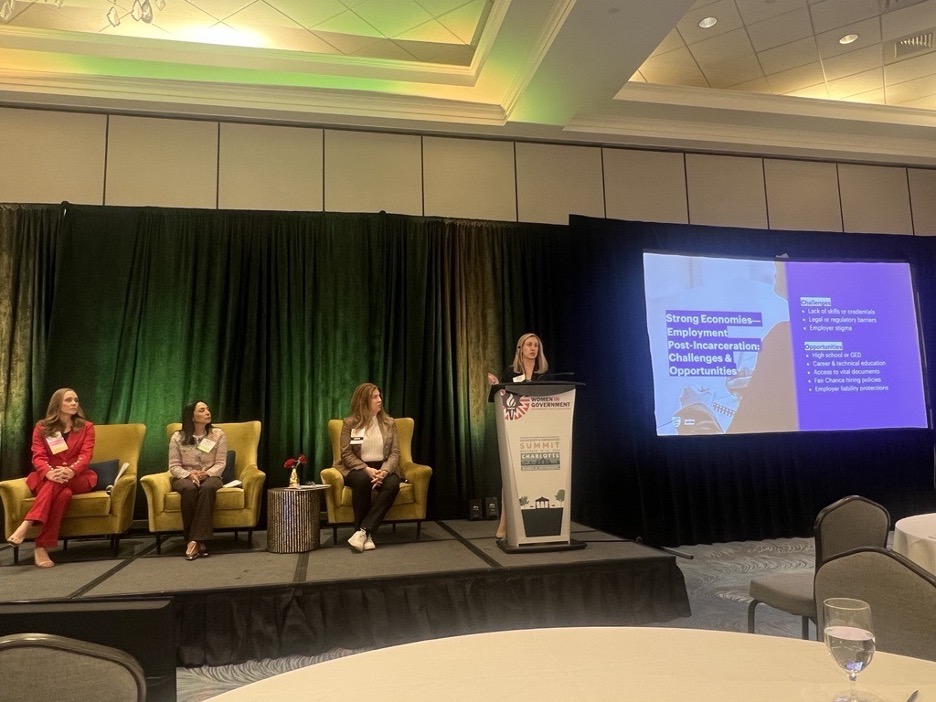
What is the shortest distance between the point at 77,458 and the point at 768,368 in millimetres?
5355

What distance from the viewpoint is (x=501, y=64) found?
16.3 ft

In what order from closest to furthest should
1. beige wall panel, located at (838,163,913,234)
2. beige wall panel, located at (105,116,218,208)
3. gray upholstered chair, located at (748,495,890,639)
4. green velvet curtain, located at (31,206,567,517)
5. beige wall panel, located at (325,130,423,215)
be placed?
gray upholstered chair, located at (748,495,890,639)
green velvet curtain, located at (31,206,567,517)
beige wall panel, located at (105,116,218,208)
beige wall panel, located at (325,130,423,215)
beige wall panel, located at (838,163,913,234)

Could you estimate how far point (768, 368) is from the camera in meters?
5.82

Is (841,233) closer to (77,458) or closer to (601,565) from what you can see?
(601,565)

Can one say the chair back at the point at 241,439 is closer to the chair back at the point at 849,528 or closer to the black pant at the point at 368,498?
the black pant at the point at 368,498

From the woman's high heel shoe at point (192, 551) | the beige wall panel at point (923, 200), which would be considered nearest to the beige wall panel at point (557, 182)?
the beige wall panel at point (923, 200)

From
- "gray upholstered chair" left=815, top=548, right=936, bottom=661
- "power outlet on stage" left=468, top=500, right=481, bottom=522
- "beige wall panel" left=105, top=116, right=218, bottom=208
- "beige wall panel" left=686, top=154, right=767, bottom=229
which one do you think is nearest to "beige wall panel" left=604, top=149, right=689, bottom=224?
"beige wall panel" left=686, top=154, right=767, bottom=229

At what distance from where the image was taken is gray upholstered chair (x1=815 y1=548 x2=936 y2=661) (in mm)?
1371

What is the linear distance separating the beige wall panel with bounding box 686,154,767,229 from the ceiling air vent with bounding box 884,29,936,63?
1330mm

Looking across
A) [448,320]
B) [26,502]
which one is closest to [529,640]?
[26,502]

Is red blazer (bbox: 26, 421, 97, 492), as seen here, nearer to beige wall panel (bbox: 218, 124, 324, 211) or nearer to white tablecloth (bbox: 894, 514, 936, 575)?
beige wall panel (bbox: 218, 124, 324, 211)

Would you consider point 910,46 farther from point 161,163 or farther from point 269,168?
point 161,163

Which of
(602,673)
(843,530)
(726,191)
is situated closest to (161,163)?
(726,191)

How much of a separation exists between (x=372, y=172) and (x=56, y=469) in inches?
127
